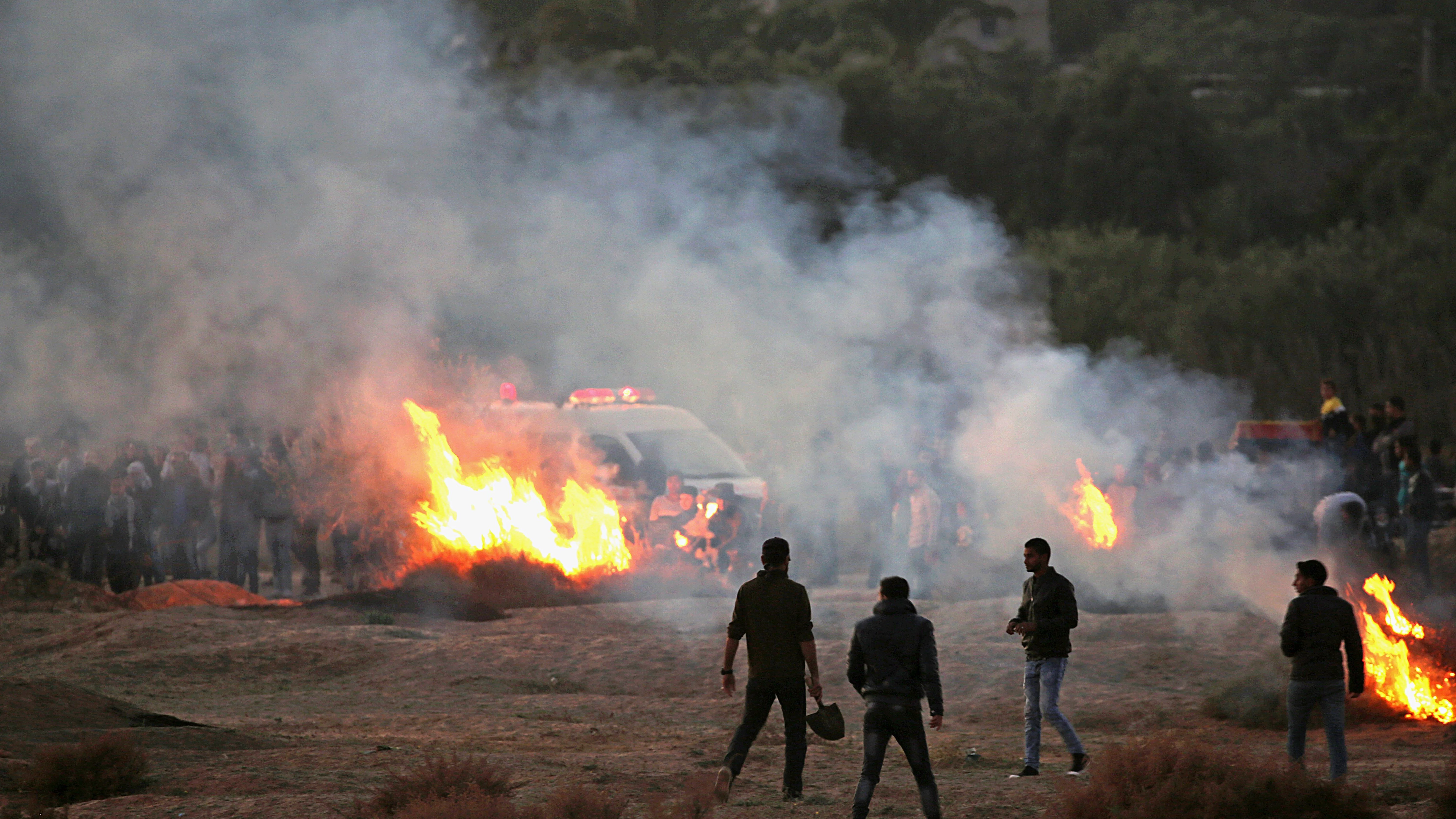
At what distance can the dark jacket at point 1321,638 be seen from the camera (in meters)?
7.99

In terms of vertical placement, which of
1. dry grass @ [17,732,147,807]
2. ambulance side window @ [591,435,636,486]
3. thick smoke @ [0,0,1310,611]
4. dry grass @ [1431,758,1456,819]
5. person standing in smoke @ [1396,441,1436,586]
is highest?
thick smoke @ [0,0,1310,611]

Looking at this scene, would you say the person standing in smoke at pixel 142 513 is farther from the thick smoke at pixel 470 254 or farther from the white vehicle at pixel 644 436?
the white vehicle at pixel 644 436

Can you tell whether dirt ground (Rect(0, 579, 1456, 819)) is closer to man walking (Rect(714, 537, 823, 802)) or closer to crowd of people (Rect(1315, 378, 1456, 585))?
man walking (Rect(714, 537, 823, 802))

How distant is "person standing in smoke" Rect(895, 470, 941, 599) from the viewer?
15.4 m

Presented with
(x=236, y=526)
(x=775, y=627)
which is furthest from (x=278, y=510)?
(x=775, y=627)

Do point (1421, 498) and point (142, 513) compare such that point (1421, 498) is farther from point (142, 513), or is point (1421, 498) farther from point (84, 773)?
point (142, 513)

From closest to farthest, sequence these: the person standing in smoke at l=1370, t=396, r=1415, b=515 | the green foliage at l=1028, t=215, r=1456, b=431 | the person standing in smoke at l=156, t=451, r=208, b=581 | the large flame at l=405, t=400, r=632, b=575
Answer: the person standing in smoke at l=1370, t=396, r=1415, b=515, the large flame at l=405, t=400, r=632, b=575, the person standing in smoke at l=156, t=451, r=208, b=581, the green foliage at l=1028, t=215, r=1456, b=431

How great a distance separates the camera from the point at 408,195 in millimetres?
19047

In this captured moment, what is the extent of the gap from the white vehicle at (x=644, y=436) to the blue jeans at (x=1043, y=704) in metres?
9.04

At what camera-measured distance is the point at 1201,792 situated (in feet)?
23.4

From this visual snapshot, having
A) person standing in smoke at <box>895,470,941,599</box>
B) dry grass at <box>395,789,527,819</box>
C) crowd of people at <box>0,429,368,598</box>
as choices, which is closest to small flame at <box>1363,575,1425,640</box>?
person standing in smoke at <box>895,470,941,599</box>

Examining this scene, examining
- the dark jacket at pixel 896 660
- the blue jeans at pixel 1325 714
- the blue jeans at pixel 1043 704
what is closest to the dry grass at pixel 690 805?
the dark jacket at pixel 896 660

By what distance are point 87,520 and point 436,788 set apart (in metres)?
12.1

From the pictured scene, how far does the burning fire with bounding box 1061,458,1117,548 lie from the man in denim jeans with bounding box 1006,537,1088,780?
7915 mm
